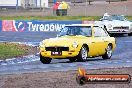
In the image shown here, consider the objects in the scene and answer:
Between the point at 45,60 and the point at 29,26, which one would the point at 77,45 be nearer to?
the point at 45,60

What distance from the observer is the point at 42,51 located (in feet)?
48.7

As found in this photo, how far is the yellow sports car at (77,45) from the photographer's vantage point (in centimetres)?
1459

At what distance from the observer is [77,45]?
1473 centimetres

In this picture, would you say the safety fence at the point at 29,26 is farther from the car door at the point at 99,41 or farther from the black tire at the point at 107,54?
the car door at the point at 99,41

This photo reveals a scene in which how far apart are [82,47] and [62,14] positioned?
37150 millimetres

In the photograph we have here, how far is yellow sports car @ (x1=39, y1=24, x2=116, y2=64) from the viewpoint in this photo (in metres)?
14.6

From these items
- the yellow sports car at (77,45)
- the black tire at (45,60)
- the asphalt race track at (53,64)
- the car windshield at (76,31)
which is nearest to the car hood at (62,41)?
the yellow sports car at (77,45)

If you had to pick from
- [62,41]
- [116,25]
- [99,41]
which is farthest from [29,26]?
[62,41]

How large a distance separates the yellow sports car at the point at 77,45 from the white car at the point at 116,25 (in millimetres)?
13532

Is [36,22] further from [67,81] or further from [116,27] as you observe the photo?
[67,81]

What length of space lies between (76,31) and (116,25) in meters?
15.1

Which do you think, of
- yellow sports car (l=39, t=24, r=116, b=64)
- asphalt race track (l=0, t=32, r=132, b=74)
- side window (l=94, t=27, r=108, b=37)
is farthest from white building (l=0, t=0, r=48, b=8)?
yellow sports car (l=39, t=24, r=116, b=64)

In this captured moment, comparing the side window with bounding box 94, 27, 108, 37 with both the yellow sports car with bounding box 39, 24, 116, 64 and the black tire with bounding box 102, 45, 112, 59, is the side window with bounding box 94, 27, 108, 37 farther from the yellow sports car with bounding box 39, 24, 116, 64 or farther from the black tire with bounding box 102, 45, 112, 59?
the black tire with bounding box 102, 45, 112, 59

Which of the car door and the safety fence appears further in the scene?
the safety fence
